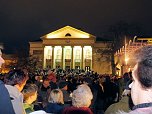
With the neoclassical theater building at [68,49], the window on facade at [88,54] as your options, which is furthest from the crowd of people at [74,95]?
the window on facade at [88,54]

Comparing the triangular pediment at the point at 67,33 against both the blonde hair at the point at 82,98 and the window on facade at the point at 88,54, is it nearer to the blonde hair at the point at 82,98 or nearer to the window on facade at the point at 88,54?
the window on facade at the point at 88,54

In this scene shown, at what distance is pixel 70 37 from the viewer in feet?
331

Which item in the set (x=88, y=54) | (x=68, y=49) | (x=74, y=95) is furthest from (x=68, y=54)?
(x=74, y=95)

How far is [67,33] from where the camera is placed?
103m

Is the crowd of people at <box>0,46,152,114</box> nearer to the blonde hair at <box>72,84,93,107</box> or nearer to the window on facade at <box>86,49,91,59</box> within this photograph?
the blonde hair at <box>72,84,93,107</box>

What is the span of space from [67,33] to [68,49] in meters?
4.53

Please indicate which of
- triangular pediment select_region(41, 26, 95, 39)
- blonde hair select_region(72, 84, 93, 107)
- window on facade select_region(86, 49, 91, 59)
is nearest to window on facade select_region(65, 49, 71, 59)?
triangular pediment select_region(41, 26, 95, 39)

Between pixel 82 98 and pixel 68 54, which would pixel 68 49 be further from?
pixel 82 98

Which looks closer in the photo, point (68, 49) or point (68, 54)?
point (68, 54)

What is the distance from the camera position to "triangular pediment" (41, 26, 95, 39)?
4003 inches

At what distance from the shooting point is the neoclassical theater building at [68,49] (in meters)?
98.6

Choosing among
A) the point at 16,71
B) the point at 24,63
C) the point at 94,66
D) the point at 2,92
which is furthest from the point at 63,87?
the point at 94,66

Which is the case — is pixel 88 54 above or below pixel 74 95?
above

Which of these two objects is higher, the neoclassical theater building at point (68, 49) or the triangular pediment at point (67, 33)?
the triangular pediment at point (67, 33)
